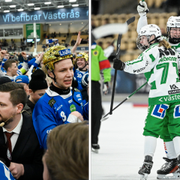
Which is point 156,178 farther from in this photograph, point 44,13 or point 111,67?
point 44,13

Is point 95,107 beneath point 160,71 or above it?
beneath

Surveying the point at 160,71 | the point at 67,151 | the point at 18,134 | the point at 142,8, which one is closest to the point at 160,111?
the point at 160,71

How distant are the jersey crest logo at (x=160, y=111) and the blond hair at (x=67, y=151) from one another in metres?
0.51

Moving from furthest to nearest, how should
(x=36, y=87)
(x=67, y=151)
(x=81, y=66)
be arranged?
(x=36, y=87) → (x=81, y=66) → (x=67, y=151)

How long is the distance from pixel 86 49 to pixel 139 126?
0.47m

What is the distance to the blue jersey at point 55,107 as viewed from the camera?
3.83ft

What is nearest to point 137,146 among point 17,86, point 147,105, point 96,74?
point 147,105

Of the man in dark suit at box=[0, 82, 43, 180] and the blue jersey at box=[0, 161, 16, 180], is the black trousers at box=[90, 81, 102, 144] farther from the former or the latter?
the blue jersey at box=[0, 161, 16, 180]

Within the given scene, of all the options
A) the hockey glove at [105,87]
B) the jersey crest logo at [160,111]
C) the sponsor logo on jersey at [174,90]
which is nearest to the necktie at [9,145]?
the hockey glove at [105,87]

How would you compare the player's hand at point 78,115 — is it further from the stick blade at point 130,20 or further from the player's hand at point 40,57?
the stick blade at point 130,20

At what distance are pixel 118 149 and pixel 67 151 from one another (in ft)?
1.26

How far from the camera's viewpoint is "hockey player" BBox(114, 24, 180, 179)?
1.25 meters

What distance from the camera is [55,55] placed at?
3.81ft

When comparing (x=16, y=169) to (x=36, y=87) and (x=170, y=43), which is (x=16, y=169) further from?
(x=170, y=43)
